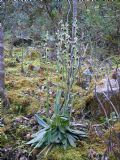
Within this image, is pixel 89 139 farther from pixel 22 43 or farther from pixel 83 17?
pixel 22 43

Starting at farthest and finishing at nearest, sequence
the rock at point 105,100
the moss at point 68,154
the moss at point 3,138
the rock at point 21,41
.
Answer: the rock at point 21,41 → the rock at point 105,100 → the moss at point 3,138 → the moss at point 68,154

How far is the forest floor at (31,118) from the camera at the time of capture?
308 cm

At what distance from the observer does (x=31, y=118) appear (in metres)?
3.83

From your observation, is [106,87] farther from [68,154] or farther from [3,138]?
[3,138]

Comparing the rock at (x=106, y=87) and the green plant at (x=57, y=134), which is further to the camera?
the rock at (x=106, y=87)

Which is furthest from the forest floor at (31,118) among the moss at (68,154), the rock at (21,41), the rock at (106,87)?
the rock at (21,41)

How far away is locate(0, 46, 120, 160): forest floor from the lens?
308cm

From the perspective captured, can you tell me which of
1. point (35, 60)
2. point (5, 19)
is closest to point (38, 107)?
point (35, 60)

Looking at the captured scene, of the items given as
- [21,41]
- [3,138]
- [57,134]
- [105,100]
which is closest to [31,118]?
[3,138]

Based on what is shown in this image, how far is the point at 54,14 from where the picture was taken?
8.19 m

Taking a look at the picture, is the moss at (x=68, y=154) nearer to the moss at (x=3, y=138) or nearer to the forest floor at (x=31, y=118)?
the forest floor at (x=31, y=118)

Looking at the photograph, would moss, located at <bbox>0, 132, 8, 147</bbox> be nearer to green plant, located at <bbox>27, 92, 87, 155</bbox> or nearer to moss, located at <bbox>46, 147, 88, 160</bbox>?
green plant, located at <bbox>27, 92, 87, 155</bbox>

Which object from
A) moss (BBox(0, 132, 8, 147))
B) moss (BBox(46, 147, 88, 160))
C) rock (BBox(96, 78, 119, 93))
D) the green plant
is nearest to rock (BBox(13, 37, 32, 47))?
rock (BBox(96, 78, 119, 93))

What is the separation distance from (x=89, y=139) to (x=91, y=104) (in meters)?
0.59
